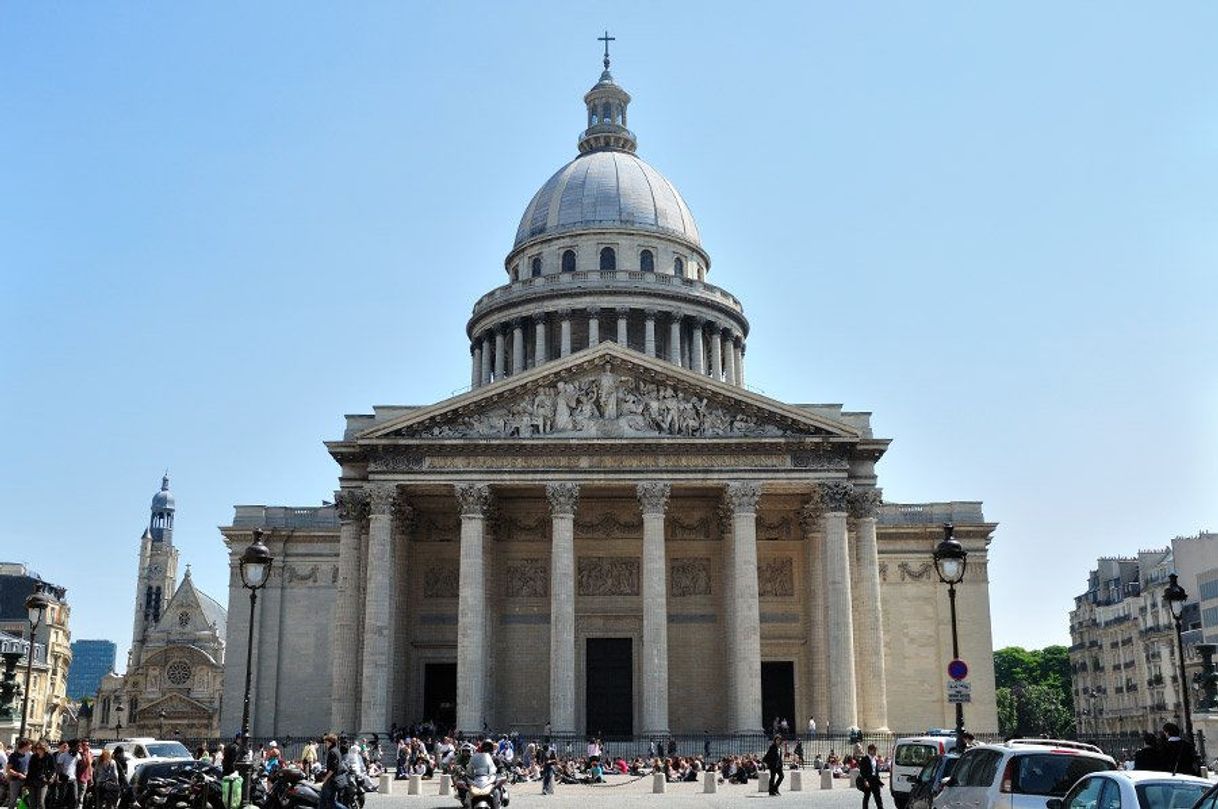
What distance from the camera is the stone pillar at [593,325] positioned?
70.1 metres

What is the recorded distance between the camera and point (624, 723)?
5278 centimetres

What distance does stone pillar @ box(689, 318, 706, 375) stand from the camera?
237 ft

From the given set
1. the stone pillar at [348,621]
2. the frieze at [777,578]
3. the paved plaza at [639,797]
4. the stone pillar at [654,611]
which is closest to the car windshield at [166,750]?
the paved plaza at [639,797]

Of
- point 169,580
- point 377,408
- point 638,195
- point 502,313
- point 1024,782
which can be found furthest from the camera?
point 169,580

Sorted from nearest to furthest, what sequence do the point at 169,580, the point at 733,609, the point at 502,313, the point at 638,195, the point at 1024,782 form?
the point at 1024,782 < the point at 733,609 < the point at 502,313 < the point at 638,195 < the point at 169,580

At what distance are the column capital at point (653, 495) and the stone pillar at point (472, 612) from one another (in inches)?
235

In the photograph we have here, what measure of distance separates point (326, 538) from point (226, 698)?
327 inches

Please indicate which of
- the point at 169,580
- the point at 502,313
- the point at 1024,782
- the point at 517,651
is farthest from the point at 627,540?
the point at 169,580

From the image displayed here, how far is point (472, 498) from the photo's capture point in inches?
1907

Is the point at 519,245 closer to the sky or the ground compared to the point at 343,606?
closer to the sky

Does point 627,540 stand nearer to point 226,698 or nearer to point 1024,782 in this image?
point 226,698

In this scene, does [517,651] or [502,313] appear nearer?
[517,651]

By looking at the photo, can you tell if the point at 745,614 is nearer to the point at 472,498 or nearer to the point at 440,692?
the point at 472,498

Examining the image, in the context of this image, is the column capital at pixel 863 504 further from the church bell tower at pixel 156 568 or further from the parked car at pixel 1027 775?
the church bell tower at pixel 156 568
